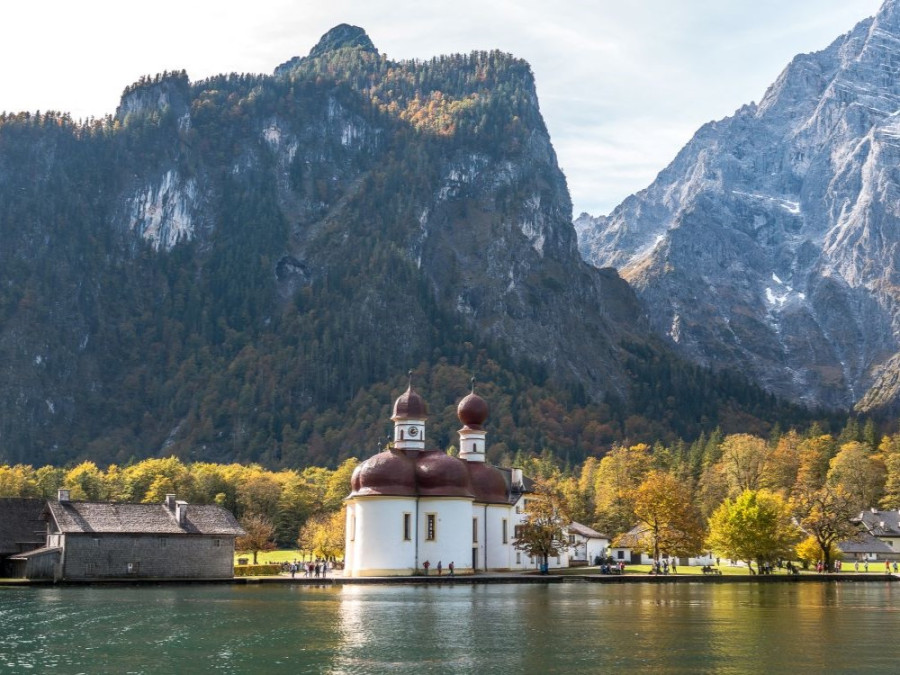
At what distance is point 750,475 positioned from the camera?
15338cm

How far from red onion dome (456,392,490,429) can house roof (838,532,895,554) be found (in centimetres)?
4624

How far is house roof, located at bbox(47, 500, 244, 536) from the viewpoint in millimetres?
103562

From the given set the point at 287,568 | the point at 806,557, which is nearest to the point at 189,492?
the point at 287,568

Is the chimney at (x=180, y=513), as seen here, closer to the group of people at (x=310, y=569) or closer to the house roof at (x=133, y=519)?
the house roof at (x=133, y=519)

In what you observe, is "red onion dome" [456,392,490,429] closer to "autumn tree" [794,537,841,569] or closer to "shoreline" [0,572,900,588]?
"shoreline" [0,572,900,588]

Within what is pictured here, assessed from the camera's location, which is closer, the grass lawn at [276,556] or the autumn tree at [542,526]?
the autumn tree at [542,526]

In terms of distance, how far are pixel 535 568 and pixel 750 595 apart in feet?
143

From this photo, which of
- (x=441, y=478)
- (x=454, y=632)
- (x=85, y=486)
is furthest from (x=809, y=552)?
(x=85, y=486)

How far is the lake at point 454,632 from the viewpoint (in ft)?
147

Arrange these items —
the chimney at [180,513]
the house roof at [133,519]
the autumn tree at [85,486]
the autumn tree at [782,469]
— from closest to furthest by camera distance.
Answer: the house roof at [133,519]
the chimney at [180,513]
the autumn tree at [782,469]
the autumn tree at [85,486]

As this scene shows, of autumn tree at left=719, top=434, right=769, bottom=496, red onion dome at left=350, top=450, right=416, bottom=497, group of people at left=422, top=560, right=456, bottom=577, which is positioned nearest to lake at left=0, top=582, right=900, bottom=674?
group of people at left=422, top=560, right=456, bottom=577

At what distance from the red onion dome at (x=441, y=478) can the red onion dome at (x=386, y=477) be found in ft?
2.71

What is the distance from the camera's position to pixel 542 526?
11188 centimetres

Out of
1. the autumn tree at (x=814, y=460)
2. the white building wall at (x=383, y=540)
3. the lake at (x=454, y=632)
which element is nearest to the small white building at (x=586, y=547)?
the autumn tree at (x=814, y=460)
